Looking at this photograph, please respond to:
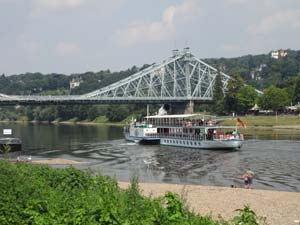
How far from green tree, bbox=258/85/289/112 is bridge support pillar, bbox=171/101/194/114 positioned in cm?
2090

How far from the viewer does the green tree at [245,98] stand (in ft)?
488

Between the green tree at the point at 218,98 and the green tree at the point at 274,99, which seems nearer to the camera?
the green tree at the point at 274,99

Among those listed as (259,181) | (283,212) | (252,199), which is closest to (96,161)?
(259,181)

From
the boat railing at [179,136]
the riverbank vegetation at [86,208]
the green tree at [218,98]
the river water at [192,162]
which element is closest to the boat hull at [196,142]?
the boat railing at [179,136]

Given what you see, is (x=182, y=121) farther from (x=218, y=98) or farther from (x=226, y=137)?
(x=218, y=98)

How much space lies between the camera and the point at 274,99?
478 feet

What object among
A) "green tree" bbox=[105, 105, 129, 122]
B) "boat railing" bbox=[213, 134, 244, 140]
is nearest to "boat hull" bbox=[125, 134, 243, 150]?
"boat railing" bbox=[213, 134, 244, 140]

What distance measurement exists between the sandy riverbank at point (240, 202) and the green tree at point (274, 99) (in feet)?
369

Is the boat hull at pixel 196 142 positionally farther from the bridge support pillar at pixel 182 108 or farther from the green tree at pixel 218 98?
the green tree at pixel 218 98

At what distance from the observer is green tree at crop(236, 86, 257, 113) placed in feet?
488

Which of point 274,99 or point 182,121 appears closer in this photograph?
point 182,121

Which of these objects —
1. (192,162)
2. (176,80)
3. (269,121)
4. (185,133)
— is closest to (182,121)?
(185,133)

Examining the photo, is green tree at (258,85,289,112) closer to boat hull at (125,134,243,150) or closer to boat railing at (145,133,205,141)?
boat hull at (125,134,243,150)

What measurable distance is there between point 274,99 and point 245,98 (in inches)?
328
